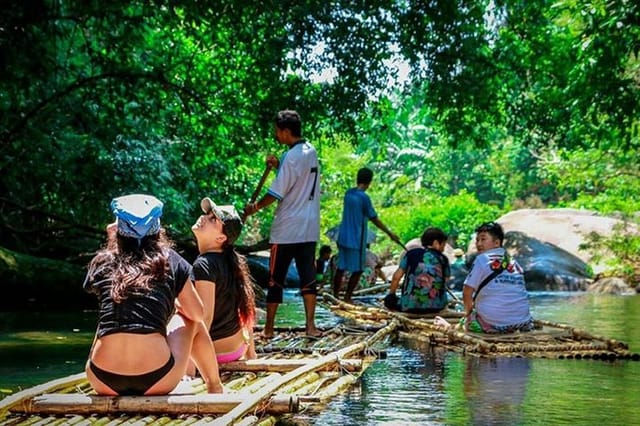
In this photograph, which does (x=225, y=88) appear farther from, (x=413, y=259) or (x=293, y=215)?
(x=293, y=215)

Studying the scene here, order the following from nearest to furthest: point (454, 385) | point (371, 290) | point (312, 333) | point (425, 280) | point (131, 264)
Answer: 1. point (131, 264)
2. point (454, 385)
3. point (312, 333)
4. point (425, 280)
5. point (371, 290)

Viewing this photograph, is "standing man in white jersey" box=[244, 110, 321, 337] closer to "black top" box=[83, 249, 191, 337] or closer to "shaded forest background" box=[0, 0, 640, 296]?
"black top" box=[83, 249, 191, 337]

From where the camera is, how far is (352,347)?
6652 mm

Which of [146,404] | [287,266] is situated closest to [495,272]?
[287,266]

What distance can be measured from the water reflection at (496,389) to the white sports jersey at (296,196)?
173 centimetres

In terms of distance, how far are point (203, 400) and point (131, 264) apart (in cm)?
67

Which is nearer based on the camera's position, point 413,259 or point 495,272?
point 495,272

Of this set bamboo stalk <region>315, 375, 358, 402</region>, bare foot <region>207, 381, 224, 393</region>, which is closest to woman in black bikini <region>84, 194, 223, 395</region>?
bare foot <region>207, 381, 224, 393</region>

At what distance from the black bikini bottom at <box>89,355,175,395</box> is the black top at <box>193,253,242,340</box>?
1111mm

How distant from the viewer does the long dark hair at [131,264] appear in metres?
4.28

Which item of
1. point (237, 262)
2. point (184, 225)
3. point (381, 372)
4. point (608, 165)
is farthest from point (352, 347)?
point (608, 165)

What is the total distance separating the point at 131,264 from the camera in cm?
435

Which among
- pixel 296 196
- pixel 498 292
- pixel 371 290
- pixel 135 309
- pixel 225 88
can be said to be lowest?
pixel 135 309

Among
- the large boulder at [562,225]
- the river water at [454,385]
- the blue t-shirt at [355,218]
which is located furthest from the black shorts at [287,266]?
the large boulder at [562,225]
